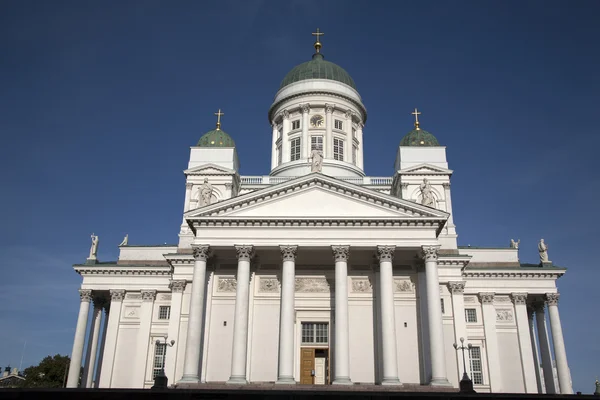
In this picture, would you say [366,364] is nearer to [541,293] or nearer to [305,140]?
[541,293]

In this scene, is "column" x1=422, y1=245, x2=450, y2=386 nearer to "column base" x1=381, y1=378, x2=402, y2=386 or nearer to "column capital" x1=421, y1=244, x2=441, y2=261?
"column capital" x1=421, y1=244, x2=441, y2=261

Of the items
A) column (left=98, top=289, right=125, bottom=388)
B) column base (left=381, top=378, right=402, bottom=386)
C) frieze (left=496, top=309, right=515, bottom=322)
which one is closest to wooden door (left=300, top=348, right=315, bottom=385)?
column base (left=381, top=378, right=402, bottom=386)

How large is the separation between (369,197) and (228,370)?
1283 cm

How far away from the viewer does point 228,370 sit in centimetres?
3036

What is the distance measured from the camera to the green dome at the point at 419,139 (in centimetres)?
4375

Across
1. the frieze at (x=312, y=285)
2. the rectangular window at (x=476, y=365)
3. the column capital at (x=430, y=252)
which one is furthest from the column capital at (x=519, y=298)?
the frieze at (x=312, y=285)

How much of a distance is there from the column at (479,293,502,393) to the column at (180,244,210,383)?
69.1ft

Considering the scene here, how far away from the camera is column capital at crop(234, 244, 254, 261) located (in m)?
30.3

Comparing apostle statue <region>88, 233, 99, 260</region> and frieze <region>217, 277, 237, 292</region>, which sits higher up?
apostle statue <region>88, 233, 99, 260</region>

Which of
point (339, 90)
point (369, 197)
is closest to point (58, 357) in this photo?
point (339, 90)

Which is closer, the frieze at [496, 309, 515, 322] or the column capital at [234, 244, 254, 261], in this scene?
the column capital at [234, 244, 254, 261]

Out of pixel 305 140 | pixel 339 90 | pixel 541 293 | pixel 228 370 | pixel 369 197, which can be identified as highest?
pixel 339 90

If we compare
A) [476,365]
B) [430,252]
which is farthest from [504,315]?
[430,252]

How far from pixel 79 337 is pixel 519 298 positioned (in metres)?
33.2
